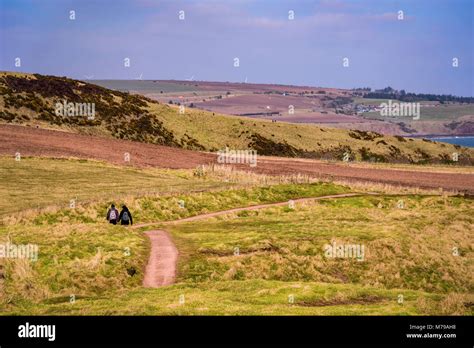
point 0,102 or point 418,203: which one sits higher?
point 0,102

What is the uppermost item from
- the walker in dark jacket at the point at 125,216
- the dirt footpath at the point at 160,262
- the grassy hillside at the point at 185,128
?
the grassy hillside at the point at 185,128

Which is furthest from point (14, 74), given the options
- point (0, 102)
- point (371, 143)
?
point (371, 143)

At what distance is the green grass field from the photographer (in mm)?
31750

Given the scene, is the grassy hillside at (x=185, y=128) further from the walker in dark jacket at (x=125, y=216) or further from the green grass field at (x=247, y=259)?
the walker in dark jacket at (x=125, y=216)

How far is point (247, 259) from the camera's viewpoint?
43.3 metres

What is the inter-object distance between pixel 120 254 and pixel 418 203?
36557 mm

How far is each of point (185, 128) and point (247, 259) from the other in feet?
333

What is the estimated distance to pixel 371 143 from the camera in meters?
159

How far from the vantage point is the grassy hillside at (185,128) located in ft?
404

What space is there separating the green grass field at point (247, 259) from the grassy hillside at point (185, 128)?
5762 centimetres

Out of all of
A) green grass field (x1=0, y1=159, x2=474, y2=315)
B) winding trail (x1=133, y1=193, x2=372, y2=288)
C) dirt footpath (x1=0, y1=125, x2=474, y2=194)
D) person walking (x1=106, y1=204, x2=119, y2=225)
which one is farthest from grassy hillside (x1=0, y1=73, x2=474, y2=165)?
winding trail (x1=133, y1=193, x2=372, y2=288)

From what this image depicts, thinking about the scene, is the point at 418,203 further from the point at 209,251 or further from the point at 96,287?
the point at 96,287

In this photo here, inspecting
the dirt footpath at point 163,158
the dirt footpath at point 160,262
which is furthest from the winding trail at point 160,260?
the dirt footpath at point 163,158

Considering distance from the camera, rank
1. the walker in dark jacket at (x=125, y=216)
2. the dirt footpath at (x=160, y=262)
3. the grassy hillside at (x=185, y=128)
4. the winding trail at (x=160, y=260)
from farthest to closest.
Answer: the grassy hillside at (x=185, y=128), the walker in dark jacket at (x=125, y=216), the winding trail at (x=160, y=260), the dirt footpath at (x=160, y=262)
